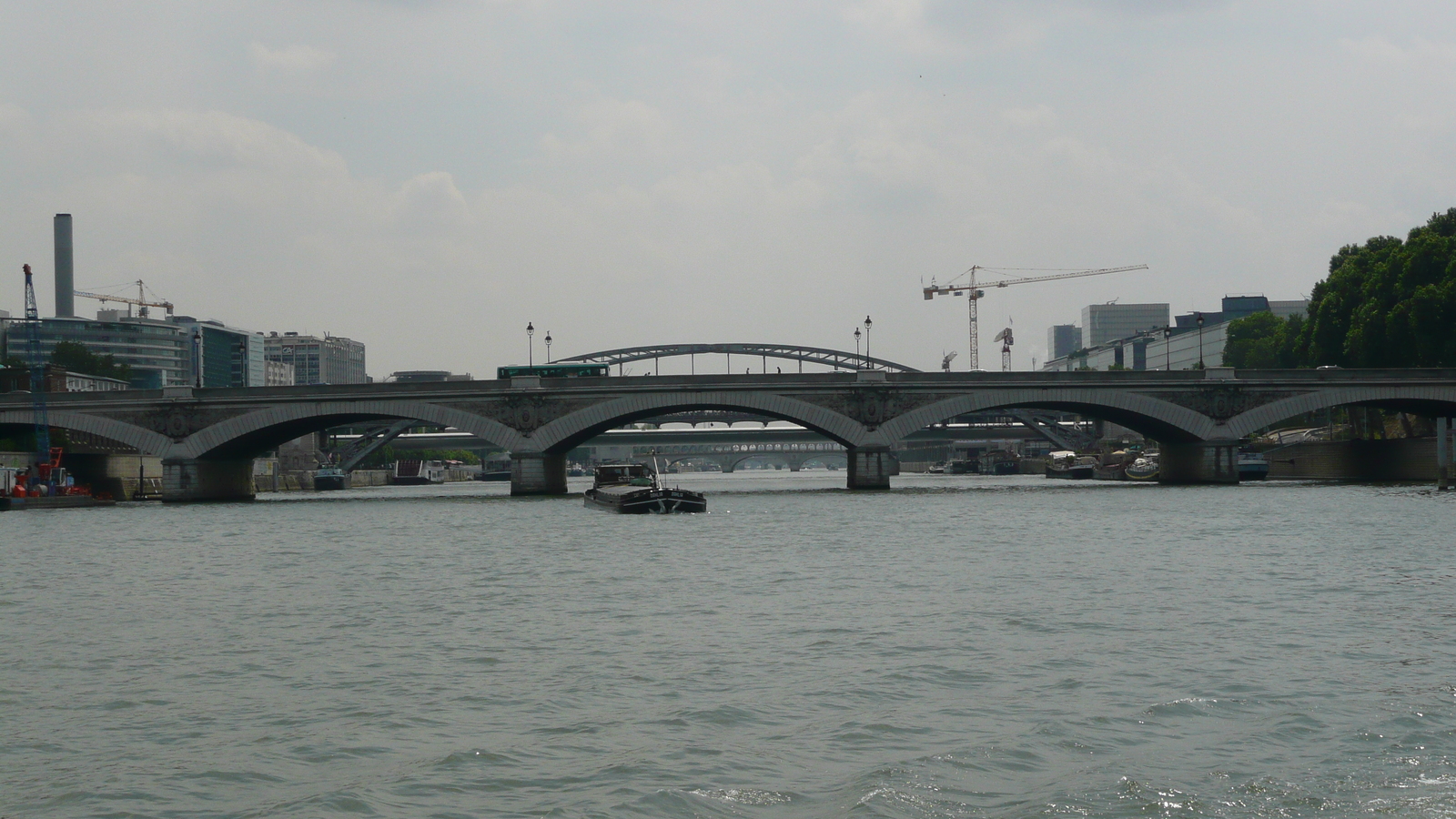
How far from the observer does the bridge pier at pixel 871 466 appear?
3250 inches

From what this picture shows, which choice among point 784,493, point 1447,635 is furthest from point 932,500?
point 1447,635

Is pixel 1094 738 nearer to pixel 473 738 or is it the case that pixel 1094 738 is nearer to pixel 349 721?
pixel 473 738

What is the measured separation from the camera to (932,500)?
240 feet

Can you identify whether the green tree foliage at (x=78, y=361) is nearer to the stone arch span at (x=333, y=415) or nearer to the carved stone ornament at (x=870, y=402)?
the stone arch span at (x=333, y=415)

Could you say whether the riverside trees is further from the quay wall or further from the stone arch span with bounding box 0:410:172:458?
the stone arch span with bounding box 0:410:172:458

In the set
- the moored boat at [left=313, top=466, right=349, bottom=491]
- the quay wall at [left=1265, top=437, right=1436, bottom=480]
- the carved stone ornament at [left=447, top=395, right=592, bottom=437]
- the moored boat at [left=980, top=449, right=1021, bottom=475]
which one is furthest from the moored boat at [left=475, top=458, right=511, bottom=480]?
the quay wall at [left=1265, top=437, right=1436, bottom=480]

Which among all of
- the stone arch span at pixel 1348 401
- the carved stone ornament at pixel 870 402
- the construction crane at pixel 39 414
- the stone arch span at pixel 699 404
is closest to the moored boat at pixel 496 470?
the construction crane at pixel 39 414

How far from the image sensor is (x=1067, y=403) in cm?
8356

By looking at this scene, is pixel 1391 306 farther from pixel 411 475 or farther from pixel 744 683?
pixel 411 475

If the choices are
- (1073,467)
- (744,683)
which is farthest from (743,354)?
(744,683)

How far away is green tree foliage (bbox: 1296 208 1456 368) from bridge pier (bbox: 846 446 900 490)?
29.1 meters

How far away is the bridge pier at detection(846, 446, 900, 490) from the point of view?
8256 cm

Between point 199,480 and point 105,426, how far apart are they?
20.1 feet

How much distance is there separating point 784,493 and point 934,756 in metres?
74.0
